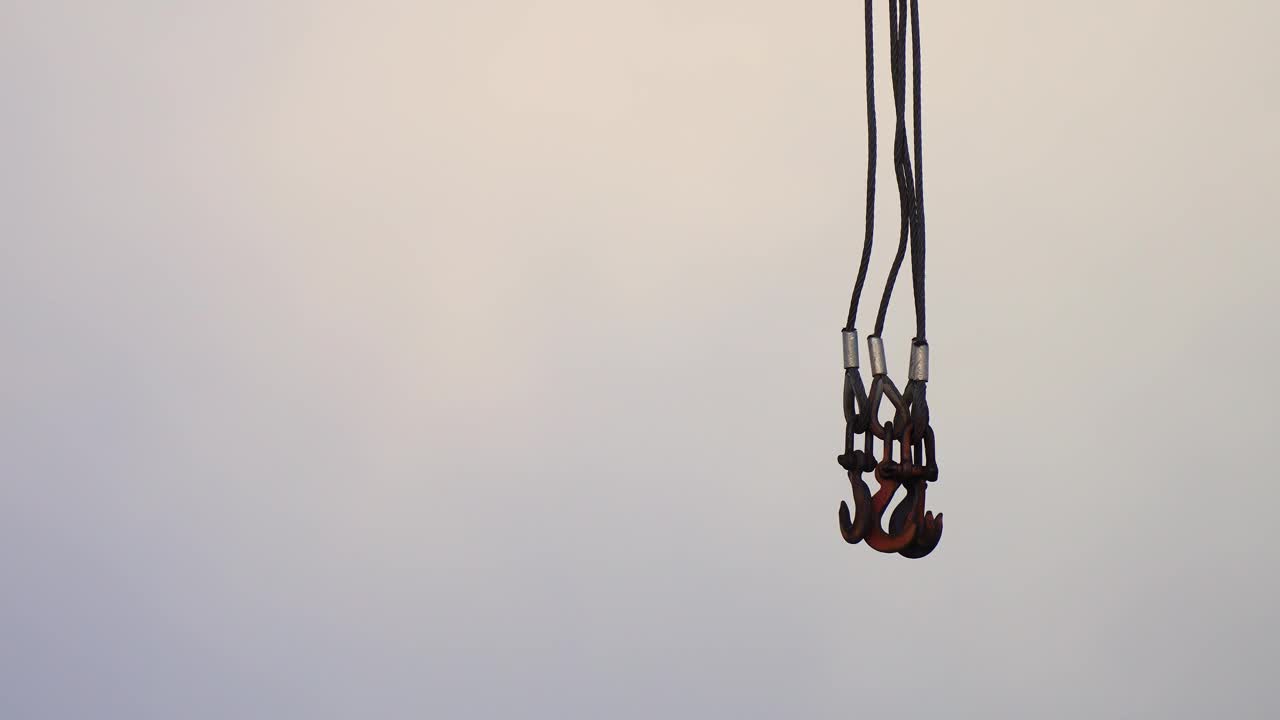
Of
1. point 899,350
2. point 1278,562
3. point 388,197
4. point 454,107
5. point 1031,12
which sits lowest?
point 1278,562

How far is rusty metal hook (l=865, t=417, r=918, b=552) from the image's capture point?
989 mm

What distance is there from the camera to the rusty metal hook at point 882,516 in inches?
38.9

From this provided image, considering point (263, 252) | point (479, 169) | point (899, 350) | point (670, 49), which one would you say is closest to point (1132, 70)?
point (899, 350)

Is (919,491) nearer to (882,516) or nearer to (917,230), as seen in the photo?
(882,516)

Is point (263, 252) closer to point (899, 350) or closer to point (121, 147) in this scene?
point (121, 147)

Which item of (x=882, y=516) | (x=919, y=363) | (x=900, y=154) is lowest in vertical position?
(x=882, y=516)

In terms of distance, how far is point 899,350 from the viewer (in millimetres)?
2246

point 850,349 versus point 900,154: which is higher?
point 900,154

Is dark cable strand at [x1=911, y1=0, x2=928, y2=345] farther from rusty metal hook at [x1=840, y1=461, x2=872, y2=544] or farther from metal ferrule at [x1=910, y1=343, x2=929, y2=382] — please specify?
rusty metal hook at [x1=840, y1=461, x2=872, y2=544]

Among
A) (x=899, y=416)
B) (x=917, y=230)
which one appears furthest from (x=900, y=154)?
(x=899, y=416)

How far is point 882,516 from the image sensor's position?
3.27 ft

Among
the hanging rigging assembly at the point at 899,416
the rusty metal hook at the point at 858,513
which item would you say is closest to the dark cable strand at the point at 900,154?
A: the hanging rigging assembly at the point at 899,416

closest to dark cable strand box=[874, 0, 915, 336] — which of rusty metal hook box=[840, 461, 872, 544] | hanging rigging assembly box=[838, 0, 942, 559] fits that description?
hanging rigging assembly box=[838, 0, 942, 559]

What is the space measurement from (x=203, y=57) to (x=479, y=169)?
52cm
